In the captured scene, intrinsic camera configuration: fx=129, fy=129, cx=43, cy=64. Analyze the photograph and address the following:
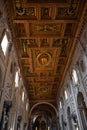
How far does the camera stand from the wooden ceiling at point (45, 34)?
28.8ft

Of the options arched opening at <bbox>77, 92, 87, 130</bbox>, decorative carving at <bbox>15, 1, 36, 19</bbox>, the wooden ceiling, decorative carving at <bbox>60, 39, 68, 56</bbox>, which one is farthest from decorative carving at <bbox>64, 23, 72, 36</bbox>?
arched opening at <bbox>77, 92, 87, 130</bbox>

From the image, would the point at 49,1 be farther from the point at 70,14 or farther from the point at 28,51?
the point at 28,51

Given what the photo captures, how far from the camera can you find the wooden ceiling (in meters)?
8.77

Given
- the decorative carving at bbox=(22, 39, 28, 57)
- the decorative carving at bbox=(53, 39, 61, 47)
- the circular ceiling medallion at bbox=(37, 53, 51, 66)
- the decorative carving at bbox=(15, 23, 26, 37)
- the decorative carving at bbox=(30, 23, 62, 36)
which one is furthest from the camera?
the circular ceiling medallion at bbox=(37, 53, 51, 66)

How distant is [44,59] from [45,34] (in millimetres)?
3599

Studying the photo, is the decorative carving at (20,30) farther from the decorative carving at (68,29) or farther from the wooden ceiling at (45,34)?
the decorative carving at (68,29)

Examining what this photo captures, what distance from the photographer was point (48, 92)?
22.0 meters

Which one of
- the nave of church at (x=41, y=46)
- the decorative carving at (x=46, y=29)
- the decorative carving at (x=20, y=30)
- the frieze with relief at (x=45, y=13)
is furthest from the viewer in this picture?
the decorative carving at (x=46, y=29)

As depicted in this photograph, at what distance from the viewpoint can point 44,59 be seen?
45.8ft

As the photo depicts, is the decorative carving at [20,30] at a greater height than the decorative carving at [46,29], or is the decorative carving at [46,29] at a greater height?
the decorative carving at [46,29]

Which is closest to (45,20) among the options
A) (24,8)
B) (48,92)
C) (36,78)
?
(24,8)

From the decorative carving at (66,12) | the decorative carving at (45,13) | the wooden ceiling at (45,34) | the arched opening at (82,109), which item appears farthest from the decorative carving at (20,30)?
the arched opening at (82,109)

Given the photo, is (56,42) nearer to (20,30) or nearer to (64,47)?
(64,47)

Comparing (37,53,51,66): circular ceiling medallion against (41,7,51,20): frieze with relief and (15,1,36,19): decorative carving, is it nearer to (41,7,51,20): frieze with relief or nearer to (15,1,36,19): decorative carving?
(41,7,51,20): frieze with relief
